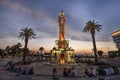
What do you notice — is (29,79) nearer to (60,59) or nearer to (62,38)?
(60,59)

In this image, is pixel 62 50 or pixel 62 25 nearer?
pixel 62 50

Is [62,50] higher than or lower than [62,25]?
lower

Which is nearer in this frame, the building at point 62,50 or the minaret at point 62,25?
the building at point 62,50

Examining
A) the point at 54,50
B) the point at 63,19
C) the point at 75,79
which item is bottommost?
the point at 75,79

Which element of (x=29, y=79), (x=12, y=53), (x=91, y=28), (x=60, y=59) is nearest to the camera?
(x=29, y=79)

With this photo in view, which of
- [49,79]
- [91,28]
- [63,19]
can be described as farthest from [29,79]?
[63,19]

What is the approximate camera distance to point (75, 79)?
22.1 metres

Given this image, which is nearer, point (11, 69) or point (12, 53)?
point (11, 69)

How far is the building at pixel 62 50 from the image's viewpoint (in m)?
79.8

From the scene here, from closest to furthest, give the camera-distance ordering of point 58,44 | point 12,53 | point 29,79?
point 29,79 → point 58,44 → point 12,53

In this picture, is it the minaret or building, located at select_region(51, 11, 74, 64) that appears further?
the minaret

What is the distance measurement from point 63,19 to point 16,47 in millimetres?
92738

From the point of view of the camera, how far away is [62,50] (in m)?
82.1

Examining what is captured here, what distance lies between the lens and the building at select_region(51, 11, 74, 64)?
79812 millimetres
